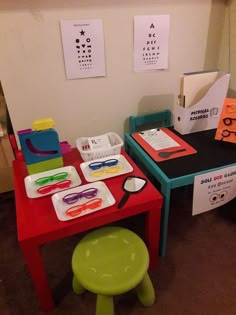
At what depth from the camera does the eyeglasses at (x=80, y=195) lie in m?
0.91

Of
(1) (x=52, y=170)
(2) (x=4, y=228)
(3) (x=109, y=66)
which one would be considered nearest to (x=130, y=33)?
(3) (x=109, y=66)

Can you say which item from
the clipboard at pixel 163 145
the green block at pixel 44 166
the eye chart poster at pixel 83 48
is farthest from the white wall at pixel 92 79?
the green block at pixel 44 166

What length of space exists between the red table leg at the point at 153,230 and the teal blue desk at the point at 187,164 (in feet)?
0.19

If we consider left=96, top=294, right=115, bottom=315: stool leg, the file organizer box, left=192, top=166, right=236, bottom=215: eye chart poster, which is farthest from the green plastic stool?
the file organizer box

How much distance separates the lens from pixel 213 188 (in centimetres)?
105

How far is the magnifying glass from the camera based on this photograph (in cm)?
93

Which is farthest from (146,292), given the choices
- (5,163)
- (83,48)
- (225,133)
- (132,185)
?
(83,48)

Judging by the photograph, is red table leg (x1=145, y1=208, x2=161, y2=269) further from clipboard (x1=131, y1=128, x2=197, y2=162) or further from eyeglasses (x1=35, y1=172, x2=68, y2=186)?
eyeglasses (x1=35, y1=172, x2=68, y2=186)

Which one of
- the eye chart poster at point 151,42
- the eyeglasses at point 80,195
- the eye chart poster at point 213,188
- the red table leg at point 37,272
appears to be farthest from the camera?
the eye chart poster at point 151,42

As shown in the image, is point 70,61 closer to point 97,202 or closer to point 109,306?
point 97,202

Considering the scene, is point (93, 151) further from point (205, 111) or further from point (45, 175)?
point (205, 111)

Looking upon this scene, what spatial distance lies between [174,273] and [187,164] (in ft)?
1.72

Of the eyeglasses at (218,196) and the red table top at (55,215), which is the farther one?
the eyeglasses at (218,196)

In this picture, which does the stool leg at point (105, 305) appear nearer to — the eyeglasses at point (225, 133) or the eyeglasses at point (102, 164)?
the eyeglasses at point (102, 164)
